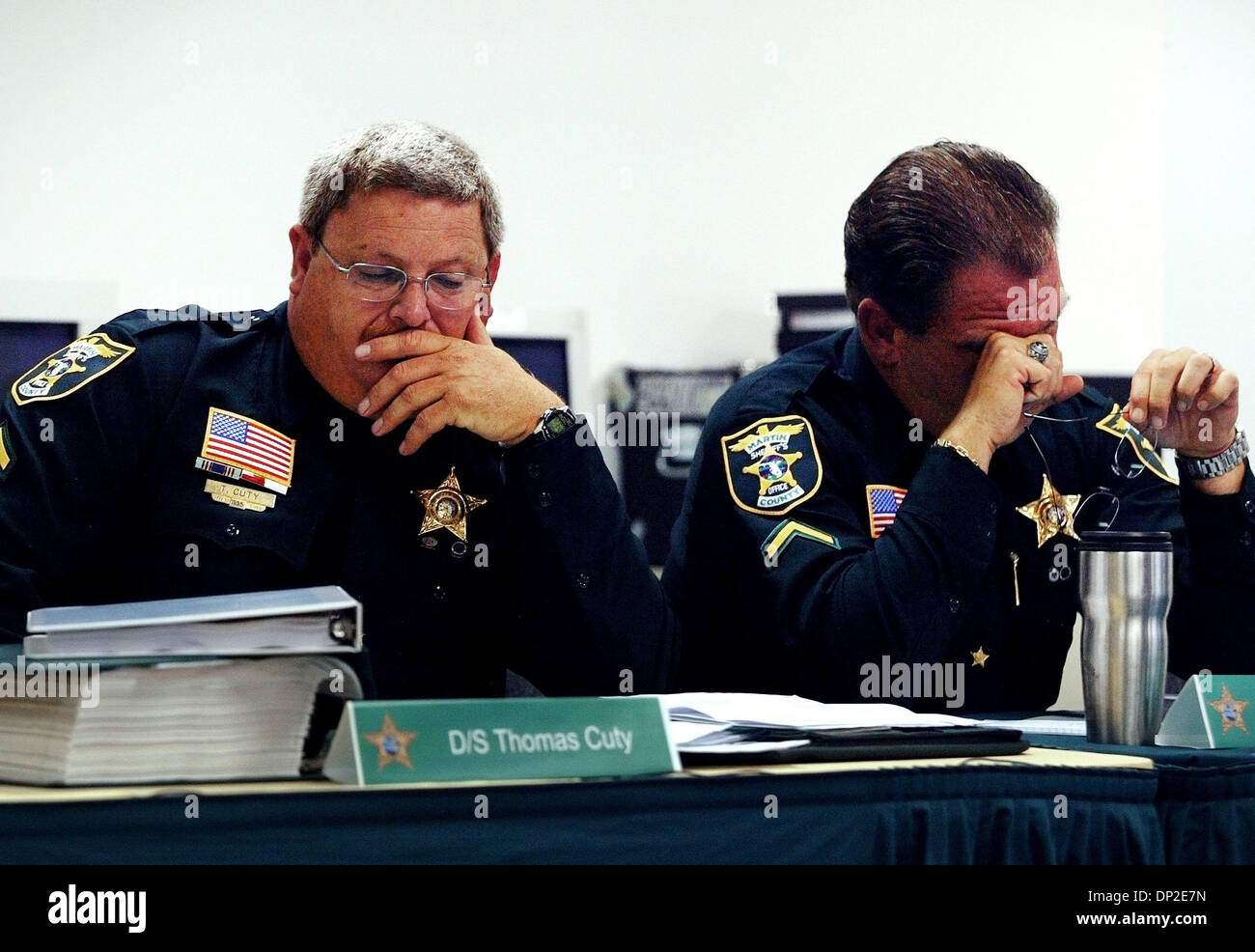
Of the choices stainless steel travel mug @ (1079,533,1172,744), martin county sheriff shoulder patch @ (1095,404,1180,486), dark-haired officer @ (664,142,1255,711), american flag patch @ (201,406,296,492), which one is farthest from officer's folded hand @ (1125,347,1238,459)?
american flag patch @ (201,406,296,492)

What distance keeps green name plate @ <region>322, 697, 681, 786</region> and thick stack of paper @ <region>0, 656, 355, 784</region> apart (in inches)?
1.8

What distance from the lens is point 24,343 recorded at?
2.25 meters

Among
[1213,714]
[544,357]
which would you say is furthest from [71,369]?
[544,357]

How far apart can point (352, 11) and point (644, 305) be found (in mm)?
931

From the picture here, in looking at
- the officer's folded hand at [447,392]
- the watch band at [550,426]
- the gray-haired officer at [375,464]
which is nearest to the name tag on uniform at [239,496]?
the gray-haired officer at [375,464]

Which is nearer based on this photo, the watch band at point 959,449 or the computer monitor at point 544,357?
the watch band at point 959,449

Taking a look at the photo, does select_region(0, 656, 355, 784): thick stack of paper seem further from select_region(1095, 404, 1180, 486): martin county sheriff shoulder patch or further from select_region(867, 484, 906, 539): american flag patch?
select_region(1095, 404, 1180, 486): martin county sheriff shoulder patch

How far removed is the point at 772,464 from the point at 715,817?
770 mm

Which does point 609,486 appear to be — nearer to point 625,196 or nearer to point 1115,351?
point 625,196

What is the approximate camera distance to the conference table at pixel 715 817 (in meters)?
0.79

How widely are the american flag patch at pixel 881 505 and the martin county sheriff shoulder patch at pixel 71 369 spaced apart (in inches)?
31.1

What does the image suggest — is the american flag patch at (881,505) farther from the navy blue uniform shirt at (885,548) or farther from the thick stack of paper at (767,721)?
the thick stack of paper at (767,721)

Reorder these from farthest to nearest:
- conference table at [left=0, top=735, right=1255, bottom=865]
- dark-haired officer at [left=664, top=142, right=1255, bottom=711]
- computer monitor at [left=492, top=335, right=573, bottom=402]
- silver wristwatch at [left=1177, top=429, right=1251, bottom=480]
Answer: computer monitor at [left=492, top=335, right=573, bottom=402], silver wristwatch at [left=1177, top=429, right=1251, bottom=480], dark-haired officer at [left=664, top=142, right=1255, bottom=711], conference table at [left=0, top=735, right=1255, bottom=865]

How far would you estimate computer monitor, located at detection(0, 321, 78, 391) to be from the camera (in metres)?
2.18
